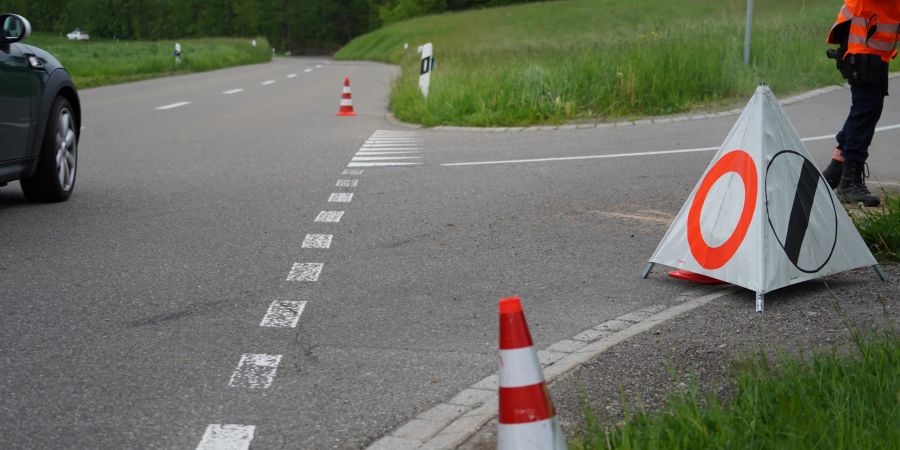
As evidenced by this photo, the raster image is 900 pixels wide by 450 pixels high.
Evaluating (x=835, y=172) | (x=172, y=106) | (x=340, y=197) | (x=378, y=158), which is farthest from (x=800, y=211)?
(x=172, y=106)

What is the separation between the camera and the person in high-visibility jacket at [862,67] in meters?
8.70

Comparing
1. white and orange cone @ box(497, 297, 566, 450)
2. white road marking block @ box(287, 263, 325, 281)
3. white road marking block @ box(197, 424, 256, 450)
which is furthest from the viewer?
white road marking block @ box(287, 263, 325, 281)

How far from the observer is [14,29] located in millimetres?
8289

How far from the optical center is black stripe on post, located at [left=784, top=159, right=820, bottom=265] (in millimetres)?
5996

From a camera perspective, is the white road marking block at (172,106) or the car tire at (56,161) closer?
the car tire at (56,161)

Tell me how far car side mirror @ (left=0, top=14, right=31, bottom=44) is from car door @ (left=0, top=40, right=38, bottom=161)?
0.44 feet

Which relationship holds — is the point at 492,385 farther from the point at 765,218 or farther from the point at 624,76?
the point at 624,76

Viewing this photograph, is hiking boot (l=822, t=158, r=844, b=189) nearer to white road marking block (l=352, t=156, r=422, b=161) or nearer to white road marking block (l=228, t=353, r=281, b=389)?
white road marking block (l=352, t=156, r=422, b=161)

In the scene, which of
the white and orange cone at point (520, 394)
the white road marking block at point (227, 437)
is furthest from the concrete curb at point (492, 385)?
the white and orange cone at point (520, 394)

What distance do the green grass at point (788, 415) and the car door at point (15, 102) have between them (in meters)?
5.80

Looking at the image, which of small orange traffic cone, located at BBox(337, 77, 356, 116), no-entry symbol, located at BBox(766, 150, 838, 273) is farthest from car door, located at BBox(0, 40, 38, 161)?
small orange traffic cone, located at BBox(337, 77, 356, 116)

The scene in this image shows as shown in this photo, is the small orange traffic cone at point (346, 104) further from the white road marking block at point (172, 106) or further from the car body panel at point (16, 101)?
the car body panel at point (16, 101)

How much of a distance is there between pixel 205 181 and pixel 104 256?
145 inches

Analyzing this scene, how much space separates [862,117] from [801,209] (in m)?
3.10
